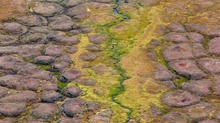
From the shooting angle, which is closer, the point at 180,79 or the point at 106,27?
the point at 180,79

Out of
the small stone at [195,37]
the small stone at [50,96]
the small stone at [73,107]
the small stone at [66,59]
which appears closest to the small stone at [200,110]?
the small stone at [73,107]

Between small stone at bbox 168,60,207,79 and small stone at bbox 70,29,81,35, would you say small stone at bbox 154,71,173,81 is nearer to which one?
small stone at bbox 168,60,207,79

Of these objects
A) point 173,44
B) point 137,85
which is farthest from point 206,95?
point 173,44

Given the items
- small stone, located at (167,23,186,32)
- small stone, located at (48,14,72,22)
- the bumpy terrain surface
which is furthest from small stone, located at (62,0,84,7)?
small stone, located at (167,23,186,32)

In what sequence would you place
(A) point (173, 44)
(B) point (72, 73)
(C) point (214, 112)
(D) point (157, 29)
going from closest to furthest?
(C) point (214, 112), (B) point (72, 73), (A) point (173, 44), (D) point (157, 29)

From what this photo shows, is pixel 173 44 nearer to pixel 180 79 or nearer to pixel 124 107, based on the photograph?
pixel 180 79

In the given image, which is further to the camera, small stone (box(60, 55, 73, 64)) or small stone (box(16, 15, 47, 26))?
small stone (box(16, 15, 47, 26))
